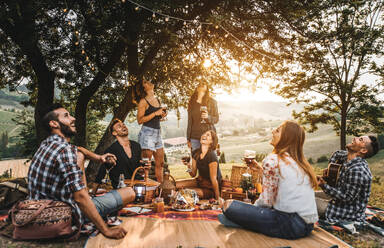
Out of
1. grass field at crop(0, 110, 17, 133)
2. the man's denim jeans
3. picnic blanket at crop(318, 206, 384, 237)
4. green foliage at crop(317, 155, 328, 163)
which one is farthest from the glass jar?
grass field at crop(0, 110, 17, 133)

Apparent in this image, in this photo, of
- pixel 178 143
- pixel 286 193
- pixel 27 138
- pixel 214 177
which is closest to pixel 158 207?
pixel 214 177

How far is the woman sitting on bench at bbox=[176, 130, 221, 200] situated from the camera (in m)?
5.33

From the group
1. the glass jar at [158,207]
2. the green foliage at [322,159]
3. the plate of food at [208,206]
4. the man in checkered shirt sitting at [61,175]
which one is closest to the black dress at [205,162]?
the plate of food at [208,206]

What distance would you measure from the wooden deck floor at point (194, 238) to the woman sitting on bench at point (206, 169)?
1745mm

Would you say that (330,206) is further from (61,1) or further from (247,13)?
(61,1)

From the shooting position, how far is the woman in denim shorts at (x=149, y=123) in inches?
225

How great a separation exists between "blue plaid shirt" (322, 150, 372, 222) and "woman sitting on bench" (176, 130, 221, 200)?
2149 mm

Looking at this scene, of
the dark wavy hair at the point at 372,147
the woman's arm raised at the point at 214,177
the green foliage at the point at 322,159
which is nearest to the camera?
the dark wavy hair at the point at 372,147

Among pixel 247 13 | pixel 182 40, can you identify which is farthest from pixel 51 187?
pixel 247 13

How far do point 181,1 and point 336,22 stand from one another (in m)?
7.70

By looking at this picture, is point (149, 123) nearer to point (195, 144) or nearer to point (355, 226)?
point (195, 144)

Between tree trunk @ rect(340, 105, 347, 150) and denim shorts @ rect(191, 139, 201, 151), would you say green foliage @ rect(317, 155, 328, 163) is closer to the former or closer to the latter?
tree trunk @ rect(340, 105, 347, 150)

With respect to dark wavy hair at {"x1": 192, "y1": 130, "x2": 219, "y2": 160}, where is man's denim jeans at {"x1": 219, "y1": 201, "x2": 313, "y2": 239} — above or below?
below

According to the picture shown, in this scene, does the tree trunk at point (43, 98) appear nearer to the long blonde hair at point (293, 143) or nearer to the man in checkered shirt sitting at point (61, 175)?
the man in checkered shirt sitting at point (61, 175)
